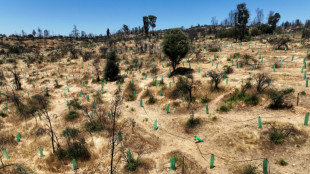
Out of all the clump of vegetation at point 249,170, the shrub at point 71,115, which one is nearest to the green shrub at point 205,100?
the clump of vegetation at point 249,170

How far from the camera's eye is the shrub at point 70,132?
11161 millimetres

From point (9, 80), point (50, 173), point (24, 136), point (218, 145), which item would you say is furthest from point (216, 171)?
point (9, 80)

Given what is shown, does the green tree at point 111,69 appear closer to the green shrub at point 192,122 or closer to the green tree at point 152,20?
the green shrub at point 192,122

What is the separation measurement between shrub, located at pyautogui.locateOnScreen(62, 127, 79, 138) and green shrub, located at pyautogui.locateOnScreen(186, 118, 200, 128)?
7326 millimetres

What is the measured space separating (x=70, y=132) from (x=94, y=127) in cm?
150

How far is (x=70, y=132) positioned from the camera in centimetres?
1139

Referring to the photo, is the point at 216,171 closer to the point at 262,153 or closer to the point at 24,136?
the point at 262,153

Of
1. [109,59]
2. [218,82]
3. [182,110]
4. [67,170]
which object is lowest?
[67,170]

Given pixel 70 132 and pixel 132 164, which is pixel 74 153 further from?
pixel 132 164

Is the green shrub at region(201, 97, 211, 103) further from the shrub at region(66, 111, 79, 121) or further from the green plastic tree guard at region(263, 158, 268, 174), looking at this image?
the shrub at region(66, 111, 79, 121)

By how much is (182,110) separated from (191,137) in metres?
3.41

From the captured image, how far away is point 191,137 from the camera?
413 inches

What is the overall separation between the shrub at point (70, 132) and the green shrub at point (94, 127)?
0.77m

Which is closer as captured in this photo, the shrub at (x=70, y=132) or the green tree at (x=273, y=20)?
the shrub at (x=70, y=132)
